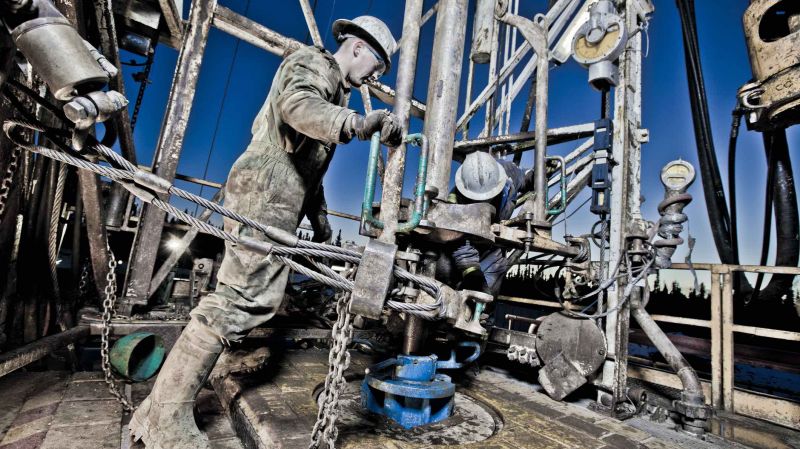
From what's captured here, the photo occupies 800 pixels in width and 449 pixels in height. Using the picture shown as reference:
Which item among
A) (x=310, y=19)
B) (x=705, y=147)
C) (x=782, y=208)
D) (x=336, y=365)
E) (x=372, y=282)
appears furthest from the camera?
(x=705, y=147)

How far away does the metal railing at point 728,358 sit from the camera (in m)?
3.54

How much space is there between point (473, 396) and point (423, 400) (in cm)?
99

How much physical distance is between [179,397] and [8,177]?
1746mm

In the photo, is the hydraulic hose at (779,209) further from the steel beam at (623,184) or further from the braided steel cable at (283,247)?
the braided steel cable at (283,247)

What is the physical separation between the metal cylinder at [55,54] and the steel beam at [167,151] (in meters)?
2.62

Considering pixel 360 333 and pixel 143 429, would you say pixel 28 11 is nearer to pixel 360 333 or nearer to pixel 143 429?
pixel 143 429

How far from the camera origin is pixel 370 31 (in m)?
2.69

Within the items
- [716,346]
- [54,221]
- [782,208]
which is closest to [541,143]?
[716,346]

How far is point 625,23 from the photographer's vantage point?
13.1 feet

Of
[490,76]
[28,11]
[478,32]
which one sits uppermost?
[478,32]

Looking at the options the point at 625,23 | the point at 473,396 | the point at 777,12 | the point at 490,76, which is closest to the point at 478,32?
the point at 490,76

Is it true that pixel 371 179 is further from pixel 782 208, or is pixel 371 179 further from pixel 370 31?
pixel 782 208

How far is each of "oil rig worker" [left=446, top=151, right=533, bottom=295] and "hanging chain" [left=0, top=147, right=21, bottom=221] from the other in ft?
10.3

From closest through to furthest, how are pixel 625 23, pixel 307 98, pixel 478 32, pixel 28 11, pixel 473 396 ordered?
pixel 28 11 < pixel 307 98 < pixel 473 396 < pixel 625 23 < pixel 478 32
